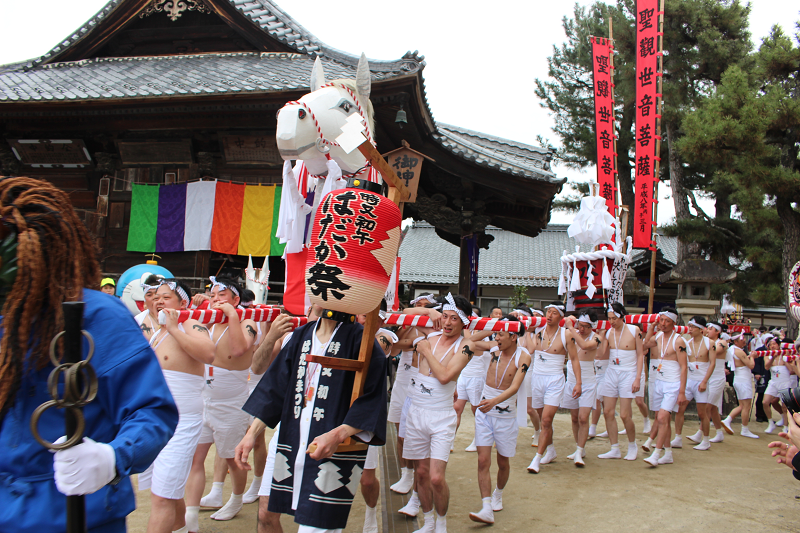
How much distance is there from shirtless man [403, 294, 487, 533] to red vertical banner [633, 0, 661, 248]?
7109 millimetres

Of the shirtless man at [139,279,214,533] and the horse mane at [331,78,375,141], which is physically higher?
the horse mane at [331,78,375,141]

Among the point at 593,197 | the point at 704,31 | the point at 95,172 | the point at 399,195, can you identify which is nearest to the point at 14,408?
the point at 399,195

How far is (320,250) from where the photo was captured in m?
3.26

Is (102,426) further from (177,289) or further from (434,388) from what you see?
(434,388)

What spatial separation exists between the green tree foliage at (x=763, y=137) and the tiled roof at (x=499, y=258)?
12138 millimetres

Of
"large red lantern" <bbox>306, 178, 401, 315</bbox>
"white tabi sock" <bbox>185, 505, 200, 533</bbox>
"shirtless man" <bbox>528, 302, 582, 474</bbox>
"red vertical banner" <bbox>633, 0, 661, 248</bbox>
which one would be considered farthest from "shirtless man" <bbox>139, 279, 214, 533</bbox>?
"red vertical banner" <bbox>633, 0, 661, 248</bbox>

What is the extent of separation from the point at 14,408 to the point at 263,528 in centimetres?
201

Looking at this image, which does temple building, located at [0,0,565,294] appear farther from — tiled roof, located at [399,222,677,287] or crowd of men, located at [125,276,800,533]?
tiled roof, located at [399,222,677,287]

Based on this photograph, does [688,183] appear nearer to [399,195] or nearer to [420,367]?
[420,367]

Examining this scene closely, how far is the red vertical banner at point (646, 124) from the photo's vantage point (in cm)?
1096

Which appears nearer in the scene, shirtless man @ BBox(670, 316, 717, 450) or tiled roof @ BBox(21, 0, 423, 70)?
shirtless man @ BBox(670, 316, 717, 450)

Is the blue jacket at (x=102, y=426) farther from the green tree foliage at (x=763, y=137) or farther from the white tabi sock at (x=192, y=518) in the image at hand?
the green tree foliage at (x=763, y=137)

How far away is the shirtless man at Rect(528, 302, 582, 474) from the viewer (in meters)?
7.62

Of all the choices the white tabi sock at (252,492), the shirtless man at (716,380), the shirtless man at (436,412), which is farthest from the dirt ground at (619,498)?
the shirtless man at (716,380)
